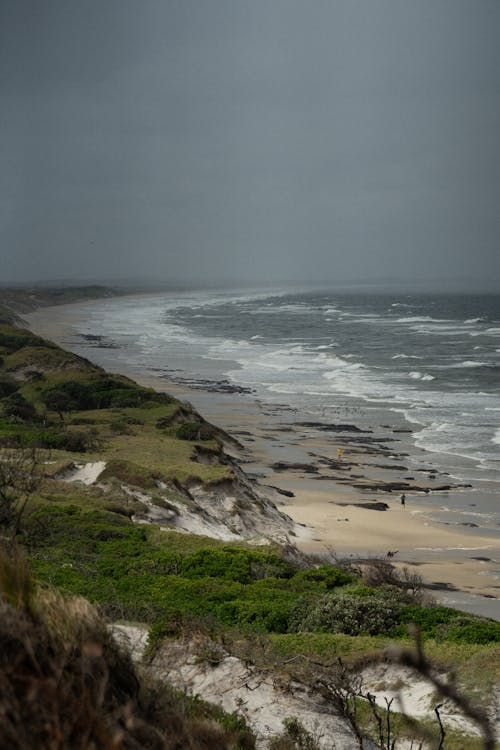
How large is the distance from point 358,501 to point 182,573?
1724 cm

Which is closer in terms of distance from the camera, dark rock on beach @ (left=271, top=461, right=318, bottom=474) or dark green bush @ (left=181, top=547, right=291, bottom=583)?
dark green bush @ (left=181, top=547, right=291, bottom=583)

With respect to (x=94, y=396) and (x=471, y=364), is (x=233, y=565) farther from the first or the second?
(x=471, y=364)

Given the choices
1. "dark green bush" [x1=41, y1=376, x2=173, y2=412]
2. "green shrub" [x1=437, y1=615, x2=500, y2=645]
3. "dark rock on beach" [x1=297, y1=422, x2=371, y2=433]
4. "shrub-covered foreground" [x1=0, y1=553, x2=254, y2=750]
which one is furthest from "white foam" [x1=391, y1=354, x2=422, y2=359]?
"shrub-covered foreground" [x1=0, y1=553, x2=254, y2=750]

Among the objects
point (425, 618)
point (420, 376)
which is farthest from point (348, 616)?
point (420, 376)

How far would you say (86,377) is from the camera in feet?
169

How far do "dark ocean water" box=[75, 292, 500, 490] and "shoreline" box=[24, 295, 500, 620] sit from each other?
309 cm

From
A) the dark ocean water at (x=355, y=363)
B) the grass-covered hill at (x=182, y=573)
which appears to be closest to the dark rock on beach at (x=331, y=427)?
the dark ocean water at (x=355, y=363)

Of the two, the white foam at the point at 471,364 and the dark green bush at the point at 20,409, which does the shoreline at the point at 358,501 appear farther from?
the white foam at the point at 471,364

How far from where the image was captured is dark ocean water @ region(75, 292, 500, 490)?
161 feet

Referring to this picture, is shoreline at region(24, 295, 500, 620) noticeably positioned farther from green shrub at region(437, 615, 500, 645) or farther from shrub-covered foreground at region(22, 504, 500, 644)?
green shrub at region(437, 615, 500, 645)

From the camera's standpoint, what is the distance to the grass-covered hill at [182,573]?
8758 mm

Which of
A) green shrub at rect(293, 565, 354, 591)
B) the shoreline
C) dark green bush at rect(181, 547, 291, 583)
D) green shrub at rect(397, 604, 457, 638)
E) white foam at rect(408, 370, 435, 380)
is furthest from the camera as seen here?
white foam at rect(408, 370, 435, 380)

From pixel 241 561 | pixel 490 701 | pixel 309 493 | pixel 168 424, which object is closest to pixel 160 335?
pixel 168 424

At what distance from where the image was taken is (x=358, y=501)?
112 feet
